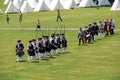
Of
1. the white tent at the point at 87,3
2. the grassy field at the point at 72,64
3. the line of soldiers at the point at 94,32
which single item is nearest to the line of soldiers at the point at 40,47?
the grassy field at the point at 72,64

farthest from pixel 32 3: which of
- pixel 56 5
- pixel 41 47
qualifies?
pixel 41 47

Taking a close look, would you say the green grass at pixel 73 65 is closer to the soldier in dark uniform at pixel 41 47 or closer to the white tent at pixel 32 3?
the soldier in dark uniform at pixel 41 47

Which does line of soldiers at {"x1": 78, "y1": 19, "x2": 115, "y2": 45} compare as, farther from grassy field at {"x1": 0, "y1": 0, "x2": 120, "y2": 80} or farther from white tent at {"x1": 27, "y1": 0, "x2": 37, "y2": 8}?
white tent at {"x1": 27, "y1": 0, "x2": 37, "y2": 8}

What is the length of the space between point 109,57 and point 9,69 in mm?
9052

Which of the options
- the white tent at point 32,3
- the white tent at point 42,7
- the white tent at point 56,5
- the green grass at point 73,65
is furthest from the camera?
the white tent at point 32,3

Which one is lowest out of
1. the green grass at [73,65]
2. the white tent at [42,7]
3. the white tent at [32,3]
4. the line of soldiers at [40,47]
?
the green grass at [73,65]

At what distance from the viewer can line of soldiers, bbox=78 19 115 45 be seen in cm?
4038

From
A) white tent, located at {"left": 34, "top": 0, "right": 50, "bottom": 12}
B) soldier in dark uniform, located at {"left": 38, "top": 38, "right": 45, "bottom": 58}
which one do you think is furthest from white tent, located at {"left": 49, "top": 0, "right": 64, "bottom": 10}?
soldier in dark uniform, located at {"left": 38, "top": 38, "right": 45, "bottom": 58}

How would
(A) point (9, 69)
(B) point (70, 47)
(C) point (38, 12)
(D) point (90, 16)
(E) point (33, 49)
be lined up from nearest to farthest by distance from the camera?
(A) point (9, 69) < (E) point (33, 49) < (B) point (70, 47) < (D) point (90, 16) < (C) point (38, 12)

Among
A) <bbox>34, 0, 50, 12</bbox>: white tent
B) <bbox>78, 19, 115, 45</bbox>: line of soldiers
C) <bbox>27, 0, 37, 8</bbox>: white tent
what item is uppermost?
<bbox>27, 0, 37, 8</bbox>: white tent

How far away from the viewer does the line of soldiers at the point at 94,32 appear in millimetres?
40375

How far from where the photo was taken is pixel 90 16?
66.9m

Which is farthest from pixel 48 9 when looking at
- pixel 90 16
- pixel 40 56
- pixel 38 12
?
pixel 40 56

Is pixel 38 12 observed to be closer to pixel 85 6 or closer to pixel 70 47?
pixel 85 6
